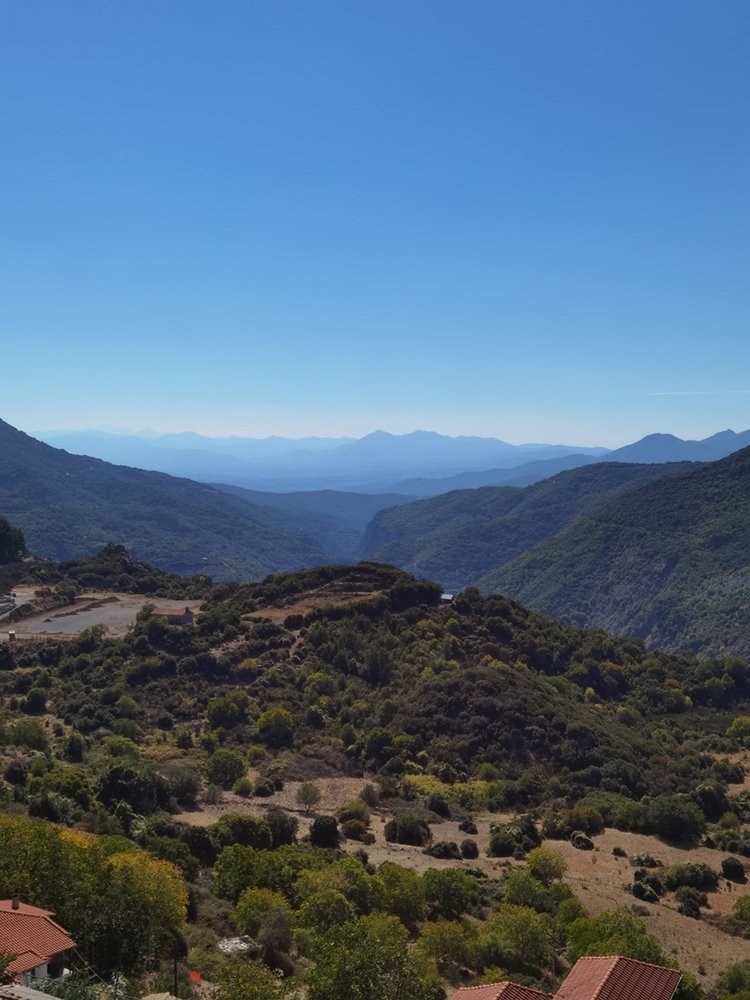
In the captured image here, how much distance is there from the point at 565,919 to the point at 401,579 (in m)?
40.1

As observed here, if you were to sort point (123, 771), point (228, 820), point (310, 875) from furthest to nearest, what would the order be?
point (123, 771)
point (228, 820)
point (310, 875)

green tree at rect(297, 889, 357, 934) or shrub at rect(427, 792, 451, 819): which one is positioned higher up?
green tree at rect(297, 889, 357, 934)

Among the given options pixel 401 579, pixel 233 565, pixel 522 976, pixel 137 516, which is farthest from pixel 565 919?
pixel 137 516

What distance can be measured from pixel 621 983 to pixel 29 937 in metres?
10.0

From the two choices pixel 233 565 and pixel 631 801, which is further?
pixel 233 565

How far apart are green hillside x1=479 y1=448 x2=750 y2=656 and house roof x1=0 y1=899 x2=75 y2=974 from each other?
86750mm

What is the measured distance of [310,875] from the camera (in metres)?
23.0

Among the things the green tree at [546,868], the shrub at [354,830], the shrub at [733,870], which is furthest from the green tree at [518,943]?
the shrub at [733,870]

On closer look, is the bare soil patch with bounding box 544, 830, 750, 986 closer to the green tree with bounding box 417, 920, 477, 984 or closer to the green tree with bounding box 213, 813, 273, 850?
the green tree with bounding box 417, 920, 477, 984

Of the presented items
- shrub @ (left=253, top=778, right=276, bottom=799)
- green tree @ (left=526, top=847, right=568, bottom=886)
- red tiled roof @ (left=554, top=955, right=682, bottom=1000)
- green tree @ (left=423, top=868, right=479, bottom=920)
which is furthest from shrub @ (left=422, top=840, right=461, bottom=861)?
red tiled roof @ (left=554, top=955, right=682, bottom=1000)

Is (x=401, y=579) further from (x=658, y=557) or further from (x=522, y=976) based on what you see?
(x=658, y=557)

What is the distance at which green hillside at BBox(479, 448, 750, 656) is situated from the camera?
103312 mm

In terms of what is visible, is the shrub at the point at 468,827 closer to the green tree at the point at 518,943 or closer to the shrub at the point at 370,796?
the shrub at the point at 370,796

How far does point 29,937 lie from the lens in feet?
46.2
